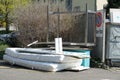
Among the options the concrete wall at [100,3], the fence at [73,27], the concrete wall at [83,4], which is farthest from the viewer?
the concrete wall at [83,4]

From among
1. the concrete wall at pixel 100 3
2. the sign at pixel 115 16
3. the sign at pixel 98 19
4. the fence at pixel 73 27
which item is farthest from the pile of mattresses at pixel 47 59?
the concrete wall at pixel 100 3

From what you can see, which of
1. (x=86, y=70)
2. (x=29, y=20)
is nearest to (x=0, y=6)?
(x=29, y=20)

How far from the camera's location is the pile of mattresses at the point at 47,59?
1380 centimetres

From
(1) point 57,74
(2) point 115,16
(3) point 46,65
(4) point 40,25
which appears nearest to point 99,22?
(2) point 115,16

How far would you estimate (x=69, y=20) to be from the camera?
17906mm

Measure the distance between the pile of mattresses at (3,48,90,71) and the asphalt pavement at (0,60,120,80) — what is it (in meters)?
0.25

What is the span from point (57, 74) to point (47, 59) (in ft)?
3.50

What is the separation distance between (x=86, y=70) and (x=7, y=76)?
3.58 meters

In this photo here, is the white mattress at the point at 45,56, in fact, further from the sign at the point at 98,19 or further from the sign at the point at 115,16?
the sign at the point at 115,16

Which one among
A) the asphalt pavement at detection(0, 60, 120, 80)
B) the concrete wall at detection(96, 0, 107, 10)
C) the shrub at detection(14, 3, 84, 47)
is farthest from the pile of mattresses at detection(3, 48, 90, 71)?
the concrete wall at detection(96, 0, 107, 10)

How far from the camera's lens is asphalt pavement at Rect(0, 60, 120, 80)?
12.5 meters

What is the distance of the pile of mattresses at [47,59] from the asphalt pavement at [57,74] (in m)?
0.25

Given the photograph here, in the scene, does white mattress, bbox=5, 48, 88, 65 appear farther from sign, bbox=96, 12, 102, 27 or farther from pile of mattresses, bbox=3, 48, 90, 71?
sign, bbox=96, 12, 102, 27

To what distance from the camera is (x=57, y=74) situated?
43.9 ft
